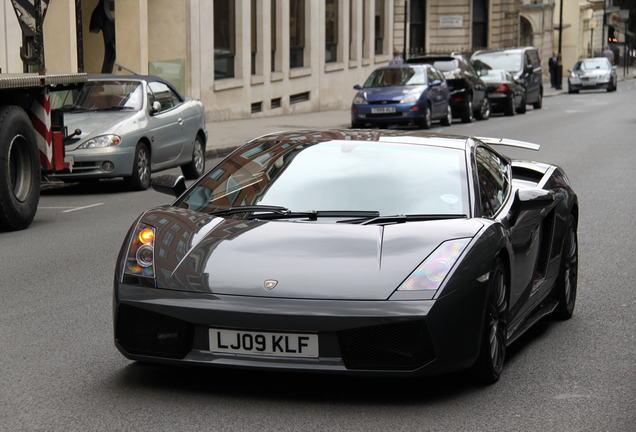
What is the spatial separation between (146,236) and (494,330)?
67.9 inches

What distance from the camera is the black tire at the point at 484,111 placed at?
31.3 meters

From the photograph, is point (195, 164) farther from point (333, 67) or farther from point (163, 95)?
point (333, 67)

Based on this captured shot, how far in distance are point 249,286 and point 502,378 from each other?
1.43 metres

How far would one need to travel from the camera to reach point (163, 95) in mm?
15883

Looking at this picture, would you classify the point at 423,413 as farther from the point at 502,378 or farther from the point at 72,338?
the point at 72,338

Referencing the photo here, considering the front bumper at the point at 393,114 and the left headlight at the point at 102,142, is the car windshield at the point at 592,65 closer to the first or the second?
the front bumper at the point at 393,114

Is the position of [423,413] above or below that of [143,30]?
below

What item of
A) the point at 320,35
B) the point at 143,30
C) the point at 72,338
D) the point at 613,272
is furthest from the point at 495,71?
the point at 72,338

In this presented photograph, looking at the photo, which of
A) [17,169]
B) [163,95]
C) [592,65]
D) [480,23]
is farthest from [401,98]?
[480,23]

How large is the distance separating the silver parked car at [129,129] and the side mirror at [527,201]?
846cm

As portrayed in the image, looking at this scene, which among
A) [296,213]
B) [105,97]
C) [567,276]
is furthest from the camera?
[105,97]

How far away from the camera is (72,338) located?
597cm

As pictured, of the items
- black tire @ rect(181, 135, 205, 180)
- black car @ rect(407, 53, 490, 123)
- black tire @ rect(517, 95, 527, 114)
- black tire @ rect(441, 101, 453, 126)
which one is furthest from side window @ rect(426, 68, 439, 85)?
black tire @ rect(181, 135, 205, 180)

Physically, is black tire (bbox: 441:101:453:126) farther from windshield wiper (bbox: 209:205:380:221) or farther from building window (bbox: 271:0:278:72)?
windshield wiper (bbox: 209:205:380:221)
